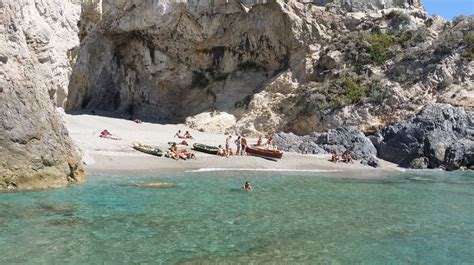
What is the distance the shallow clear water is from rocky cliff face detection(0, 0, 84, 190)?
788mm

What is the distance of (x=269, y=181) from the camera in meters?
18.8

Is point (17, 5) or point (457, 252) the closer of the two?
point (457, 252)

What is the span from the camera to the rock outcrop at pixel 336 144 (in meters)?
27.0

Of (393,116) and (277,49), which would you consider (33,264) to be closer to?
(393,116)

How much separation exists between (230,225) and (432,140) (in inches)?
756

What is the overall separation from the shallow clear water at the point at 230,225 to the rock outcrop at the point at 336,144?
9.89m

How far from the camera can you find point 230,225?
1065 cm

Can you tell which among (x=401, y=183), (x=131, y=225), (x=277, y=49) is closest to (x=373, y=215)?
(x=131, y=225)

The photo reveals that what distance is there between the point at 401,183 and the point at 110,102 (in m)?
23.5

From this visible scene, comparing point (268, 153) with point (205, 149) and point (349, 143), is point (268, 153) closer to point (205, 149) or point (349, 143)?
point (205, 149)

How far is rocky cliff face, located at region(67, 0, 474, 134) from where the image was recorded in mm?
32094

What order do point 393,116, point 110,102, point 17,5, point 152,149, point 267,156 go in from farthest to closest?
point 110,102, point 393,116, point 267,156, point 152,149, point 17,5

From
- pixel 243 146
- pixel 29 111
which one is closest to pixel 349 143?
pixel 243 146

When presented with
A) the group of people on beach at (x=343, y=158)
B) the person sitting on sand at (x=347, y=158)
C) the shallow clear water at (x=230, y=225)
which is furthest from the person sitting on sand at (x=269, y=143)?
the shallow clear water at (x=230, y=225)
